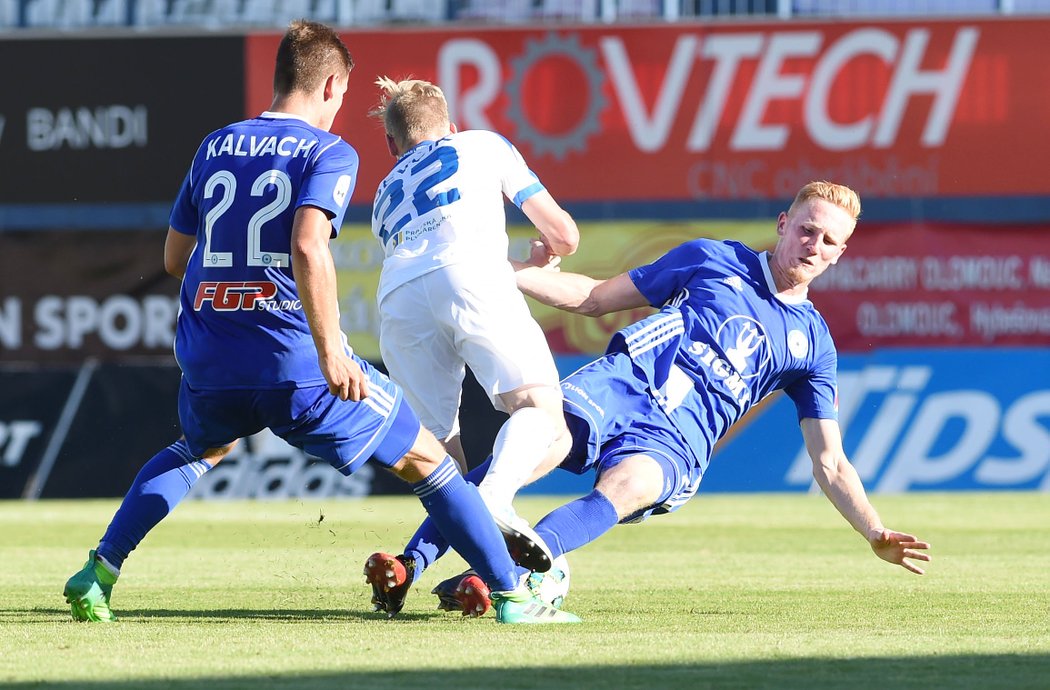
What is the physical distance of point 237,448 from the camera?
14.2m

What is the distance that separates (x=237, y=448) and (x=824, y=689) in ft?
35.1

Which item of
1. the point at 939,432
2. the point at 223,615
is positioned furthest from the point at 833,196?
the point at 939,432

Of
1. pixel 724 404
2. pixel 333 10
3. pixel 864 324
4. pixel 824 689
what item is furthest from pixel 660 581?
pixel 333 10

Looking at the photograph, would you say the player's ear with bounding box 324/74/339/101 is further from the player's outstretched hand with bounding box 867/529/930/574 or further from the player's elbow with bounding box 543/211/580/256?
the player's outstretched hand with bounding box 867/529/930/574

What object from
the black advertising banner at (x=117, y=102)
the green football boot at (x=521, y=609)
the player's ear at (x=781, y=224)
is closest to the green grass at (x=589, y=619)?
the green football boot at (x=521, y=609)

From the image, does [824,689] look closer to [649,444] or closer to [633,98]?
[649,444]

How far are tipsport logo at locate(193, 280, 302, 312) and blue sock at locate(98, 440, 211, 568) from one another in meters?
0.78

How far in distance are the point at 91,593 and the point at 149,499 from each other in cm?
38

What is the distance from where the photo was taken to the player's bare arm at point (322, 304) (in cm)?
487

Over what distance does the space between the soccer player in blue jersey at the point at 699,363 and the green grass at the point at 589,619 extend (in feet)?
1.58

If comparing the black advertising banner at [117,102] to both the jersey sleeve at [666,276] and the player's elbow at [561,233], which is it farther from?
the player's elbow at [561,233]

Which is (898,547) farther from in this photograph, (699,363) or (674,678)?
(674,678)

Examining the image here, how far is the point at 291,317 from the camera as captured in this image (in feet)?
16.8

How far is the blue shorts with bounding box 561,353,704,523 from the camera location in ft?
19.5
